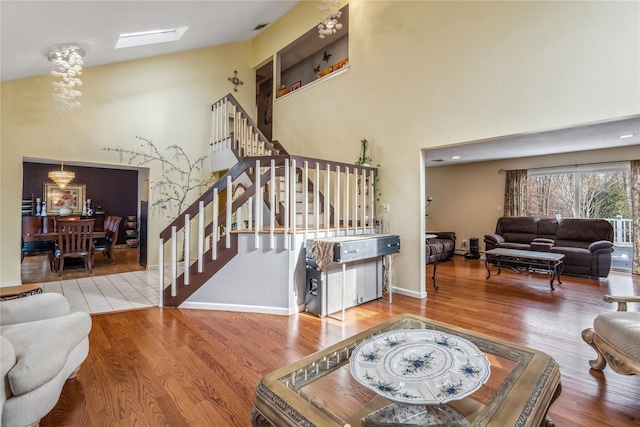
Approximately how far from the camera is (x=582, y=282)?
15.9 feet

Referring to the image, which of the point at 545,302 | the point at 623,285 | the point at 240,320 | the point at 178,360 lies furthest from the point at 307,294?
the point at 623,285

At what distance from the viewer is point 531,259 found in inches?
188

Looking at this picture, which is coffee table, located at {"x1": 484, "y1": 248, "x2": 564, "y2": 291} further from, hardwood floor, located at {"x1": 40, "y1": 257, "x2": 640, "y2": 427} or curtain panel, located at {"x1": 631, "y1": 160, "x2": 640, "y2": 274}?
curtain panel, located at {"x1": 631, "y1": 160, "x2": 640, "y2": 274}

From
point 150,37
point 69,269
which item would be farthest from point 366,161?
point 69,269

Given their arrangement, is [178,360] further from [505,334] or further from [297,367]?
[505,334]

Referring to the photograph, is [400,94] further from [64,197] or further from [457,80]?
[64,197]

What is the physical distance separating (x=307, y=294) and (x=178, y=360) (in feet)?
5.06

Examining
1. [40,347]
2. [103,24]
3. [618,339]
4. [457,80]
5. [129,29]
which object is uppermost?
[129,29]

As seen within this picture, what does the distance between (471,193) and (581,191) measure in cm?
219

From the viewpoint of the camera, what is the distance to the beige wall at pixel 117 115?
4508 mm

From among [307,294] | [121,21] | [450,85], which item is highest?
[121,21]

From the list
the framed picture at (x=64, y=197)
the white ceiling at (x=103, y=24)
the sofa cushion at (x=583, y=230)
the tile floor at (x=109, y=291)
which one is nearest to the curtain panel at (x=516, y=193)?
the sofa cushion at (x=583, y=230)

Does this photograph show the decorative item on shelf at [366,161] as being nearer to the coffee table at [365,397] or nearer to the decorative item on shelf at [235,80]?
the coffee table at [365,397]

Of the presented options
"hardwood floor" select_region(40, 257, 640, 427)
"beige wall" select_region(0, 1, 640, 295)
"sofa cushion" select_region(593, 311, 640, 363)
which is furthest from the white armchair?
"beige wall" select_region(0, 1, 640, 295)
